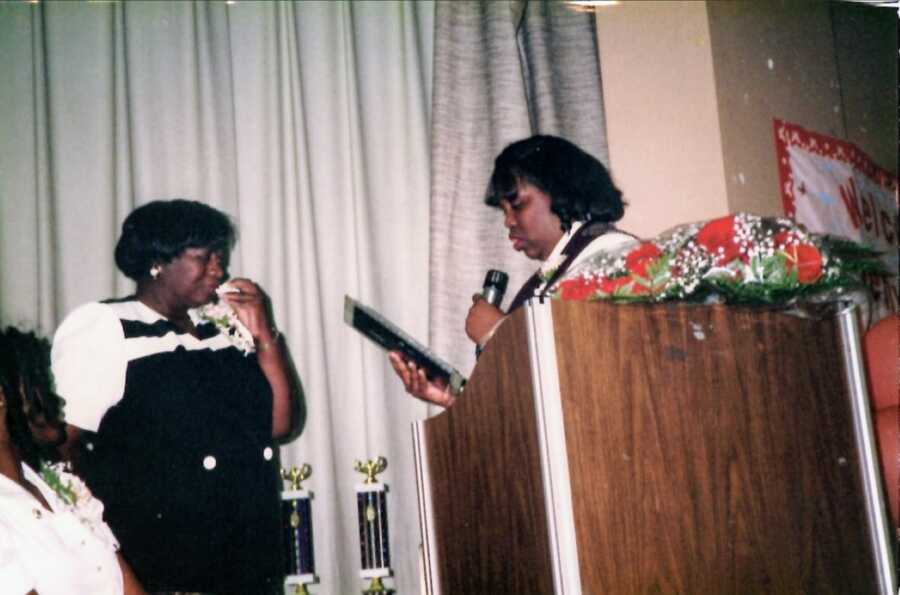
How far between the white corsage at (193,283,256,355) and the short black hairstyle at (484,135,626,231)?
0.85 meters

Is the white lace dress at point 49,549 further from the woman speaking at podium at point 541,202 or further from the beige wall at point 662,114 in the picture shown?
the beige wall at point 662,114

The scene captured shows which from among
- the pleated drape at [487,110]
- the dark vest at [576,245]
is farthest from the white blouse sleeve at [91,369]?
the dark vest at [576,245]

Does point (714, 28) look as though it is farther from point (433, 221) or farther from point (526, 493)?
point (526, 493)

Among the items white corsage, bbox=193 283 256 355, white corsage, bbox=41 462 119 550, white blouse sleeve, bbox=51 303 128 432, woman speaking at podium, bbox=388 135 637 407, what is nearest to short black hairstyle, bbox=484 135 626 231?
woman speaking at podium, bbox=388 135 637 407

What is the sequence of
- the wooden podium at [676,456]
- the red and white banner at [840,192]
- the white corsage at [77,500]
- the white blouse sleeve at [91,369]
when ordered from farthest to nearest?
the red and white banner at [840,192] → the white blouse sleeve at [91,369] → the white corsage at [77,500] → the wooden podium at [676,456]

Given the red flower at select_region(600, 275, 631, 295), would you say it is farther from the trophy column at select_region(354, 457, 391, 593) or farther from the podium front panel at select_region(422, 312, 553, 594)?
the trophy column at select_region(354, 457, 391, 593)

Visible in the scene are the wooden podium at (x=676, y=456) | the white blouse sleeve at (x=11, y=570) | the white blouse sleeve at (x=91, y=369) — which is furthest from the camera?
the white blouse sleeve at (x=91, y=369)

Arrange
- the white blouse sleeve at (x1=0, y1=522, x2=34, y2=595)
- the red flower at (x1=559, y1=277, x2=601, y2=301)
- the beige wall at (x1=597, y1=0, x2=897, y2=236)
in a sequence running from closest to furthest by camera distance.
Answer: the red flower at (x1=559, y1=277, x2=601, y2=301)
the white blouse sleeve at (x1=0, y1=522, x2=34, y2=595)
the beige wall at (x1=597, y1=0, x2=897, y2=236)

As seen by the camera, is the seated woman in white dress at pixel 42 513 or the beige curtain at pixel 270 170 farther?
the beige curtain at pixel 270 170

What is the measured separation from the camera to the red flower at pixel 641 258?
1.03 meters

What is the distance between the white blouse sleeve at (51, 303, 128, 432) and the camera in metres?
2.12

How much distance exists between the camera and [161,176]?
244 centimetres

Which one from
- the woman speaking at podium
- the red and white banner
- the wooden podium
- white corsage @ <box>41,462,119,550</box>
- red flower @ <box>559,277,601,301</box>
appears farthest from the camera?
the red and white banner

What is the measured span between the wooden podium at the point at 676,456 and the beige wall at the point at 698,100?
125 centimetres
